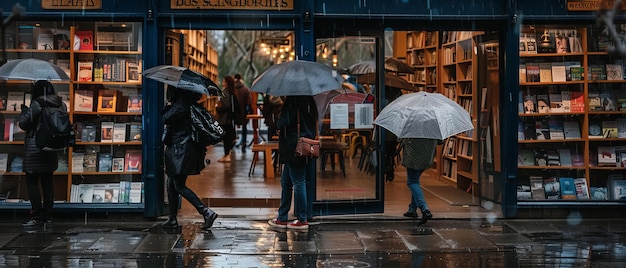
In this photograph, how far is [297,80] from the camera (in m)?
9.99

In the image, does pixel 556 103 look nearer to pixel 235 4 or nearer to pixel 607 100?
pixel 607 100

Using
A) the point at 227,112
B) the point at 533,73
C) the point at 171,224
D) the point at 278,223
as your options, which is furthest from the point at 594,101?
the point at 227,112

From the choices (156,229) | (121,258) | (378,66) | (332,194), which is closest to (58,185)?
(156,229)

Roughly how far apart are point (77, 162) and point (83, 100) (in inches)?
33.1

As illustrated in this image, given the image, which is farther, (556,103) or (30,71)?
(556,103)

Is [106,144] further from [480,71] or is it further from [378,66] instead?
[480,71]

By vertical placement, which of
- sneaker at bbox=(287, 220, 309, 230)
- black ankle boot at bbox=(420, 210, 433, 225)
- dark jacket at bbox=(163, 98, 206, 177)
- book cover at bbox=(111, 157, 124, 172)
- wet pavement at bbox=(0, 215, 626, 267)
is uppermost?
dark jacket at bbox=(163, 98, 206, 177)

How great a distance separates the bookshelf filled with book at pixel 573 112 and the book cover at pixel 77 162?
597 cm

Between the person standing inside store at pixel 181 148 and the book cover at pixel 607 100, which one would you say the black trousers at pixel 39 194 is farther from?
the book cover at pixel 607 100

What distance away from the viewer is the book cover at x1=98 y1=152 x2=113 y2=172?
37.4 ft

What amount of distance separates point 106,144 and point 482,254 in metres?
A: 5.26

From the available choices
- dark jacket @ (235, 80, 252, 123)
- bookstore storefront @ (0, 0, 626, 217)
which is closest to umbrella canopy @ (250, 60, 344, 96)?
bookstore storefront @ (0, 0, 626, 217)

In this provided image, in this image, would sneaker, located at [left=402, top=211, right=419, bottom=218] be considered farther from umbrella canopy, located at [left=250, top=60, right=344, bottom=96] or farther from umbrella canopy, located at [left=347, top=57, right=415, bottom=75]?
umbrella canopy, located at [left=250, top=60, right=344, bottom=96]

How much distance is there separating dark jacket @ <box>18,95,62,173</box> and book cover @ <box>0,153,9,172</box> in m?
0.88
